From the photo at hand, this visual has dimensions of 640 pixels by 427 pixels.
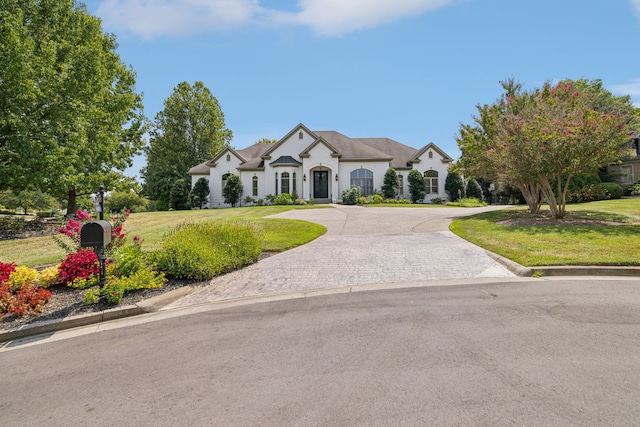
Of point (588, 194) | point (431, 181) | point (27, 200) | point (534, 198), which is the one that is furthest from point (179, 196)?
point (588, 194)

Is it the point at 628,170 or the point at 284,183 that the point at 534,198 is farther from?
the point at 628,170

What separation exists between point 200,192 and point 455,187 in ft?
83.1

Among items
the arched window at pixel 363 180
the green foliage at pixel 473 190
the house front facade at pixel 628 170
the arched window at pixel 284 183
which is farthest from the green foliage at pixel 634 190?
the arched window at pixel 284 183

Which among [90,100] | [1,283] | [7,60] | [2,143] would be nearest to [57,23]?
[90,100]

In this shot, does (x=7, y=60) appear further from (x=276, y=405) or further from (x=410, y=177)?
(x=410, y=177)

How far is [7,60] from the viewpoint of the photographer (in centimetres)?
1264

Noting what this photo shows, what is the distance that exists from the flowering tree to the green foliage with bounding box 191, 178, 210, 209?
2592 centimetres

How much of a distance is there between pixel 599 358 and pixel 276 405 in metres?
3.29

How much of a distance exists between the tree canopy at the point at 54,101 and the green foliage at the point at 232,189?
12.5 meters

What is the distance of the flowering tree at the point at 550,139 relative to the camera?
1148 cm

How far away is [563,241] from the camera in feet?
30.2

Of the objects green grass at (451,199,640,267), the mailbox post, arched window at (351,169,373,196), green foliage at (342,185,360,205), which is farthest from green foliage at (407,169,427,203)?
the mailbox post

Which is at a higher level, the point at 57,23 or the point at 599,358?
the point at 57,23

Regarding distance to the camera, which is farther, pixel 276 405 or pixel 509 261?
pixel 509 261
